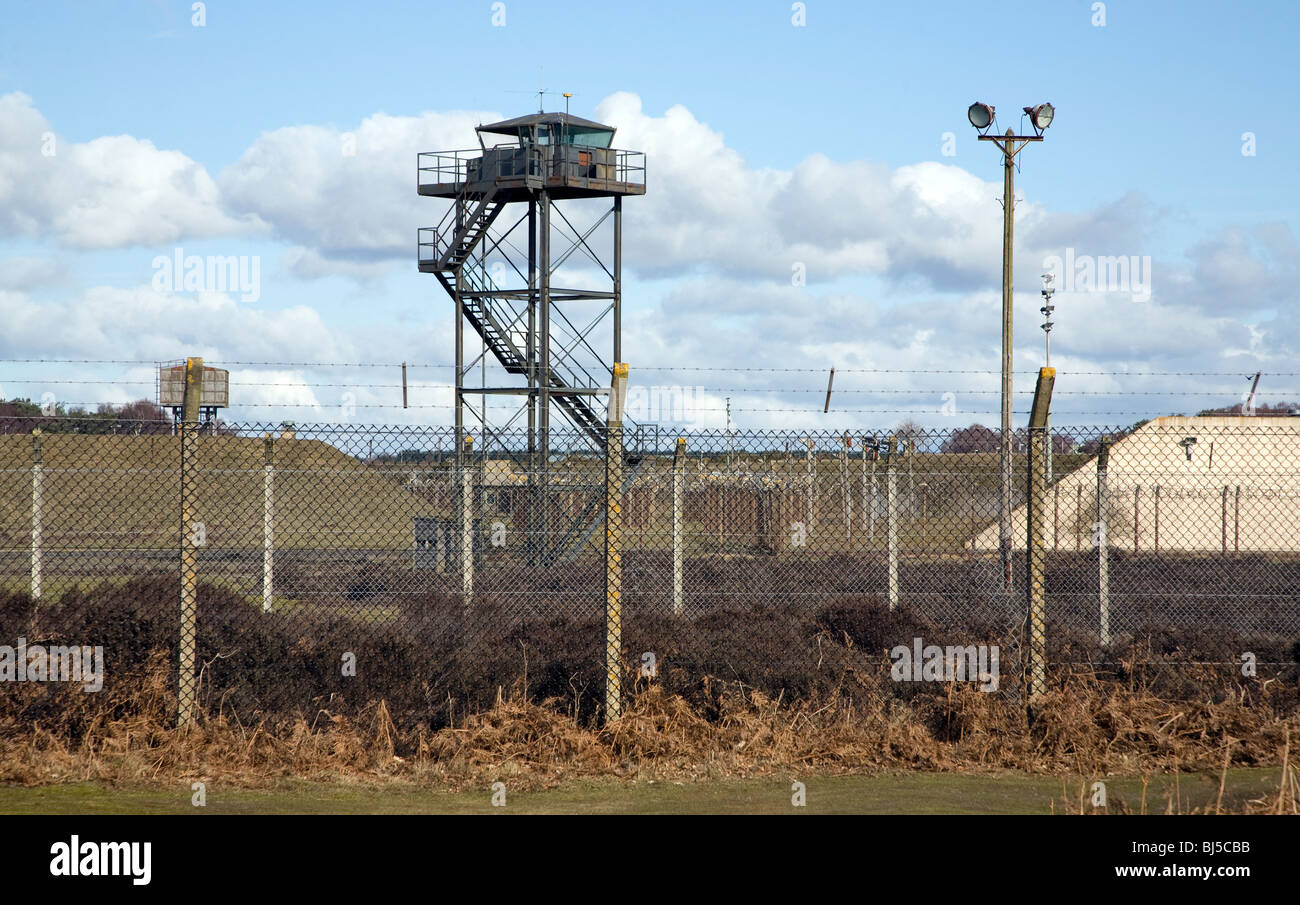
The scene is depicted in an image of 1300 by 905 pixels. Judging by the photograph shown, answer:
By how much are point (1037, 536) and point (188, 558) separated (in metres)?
6.11

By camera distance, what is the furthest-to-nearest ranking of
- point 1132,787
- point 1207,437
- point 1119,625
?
point 1207,437, point 1119,625, point 1132,787

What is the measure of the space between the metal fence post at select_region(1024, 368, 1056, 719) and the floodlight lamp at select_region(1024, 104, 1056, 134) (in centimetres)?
1235

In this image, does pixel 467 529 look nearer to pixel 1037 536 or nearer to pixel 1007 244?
pixel 1037 536

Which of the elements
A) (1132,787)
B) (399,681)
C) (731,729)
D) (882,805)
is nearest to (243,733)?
(399,681)

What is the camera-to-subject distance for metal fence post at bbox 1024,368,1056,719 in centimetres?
881

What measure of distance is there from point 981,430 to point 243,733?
7.09m

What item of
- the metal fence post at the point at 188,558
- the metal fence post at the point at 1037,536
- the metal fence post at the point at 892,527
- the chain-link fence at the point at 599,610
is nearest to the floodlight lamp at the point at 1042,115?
the chain-link fence at the point at 599,610

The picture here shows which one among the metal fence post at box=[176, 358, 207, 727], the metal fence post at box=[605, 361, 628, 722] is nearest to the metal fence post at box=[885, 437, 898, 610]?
the metal fence post at box=[605, 361, 628, 722]

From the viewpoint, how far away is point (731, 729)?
29.4ft

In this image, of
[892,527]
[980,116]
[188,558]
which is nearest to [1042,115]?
[980,116]

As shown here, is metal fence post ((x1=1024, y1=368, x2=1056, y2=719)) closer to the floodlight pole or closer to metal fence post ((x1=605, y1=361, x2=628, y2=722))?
metal fence post ((x1=605, y1=361, x2=628, y2=722))

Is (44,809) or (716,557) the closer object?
(44,809)

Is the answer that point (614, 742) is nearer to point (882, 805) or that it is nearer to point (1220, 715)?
point (882, 805)

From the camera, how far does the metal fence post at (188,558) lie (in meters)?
8.67
